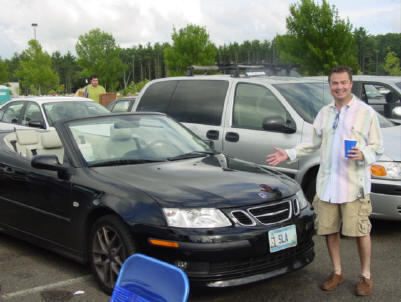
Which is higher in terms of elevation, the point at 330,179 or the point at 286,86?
the point at 286,86

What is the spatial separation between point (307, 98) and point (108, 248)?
364 cm

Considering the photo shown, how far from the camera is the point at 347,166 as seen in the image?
4.11m

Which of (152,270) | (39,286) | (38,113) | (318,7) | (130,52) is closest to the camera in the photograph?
(152,270)

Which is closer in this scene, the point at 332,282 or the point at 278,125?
the point at 332,282

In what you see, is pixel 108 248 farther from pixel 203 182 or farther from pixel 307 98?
pixel 307 98

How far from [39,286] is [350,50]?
2592cm

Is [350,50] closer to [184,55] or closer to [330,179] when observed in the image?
[184,55]

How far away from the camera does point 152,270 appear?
2.56 meters

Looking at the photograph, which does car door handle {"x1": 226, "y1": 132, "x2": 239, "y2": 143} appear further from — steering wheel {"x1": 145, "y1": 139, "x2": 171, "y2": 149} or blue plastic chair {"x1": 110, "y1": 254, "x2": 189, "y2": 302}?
blue plastic chair {"x1": 110, "y1": 254, "x2": 189, "y2": 302}

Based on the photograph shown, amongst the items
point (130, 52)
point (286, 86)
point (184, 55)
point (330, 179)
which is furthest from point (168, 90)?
point (130, 52)

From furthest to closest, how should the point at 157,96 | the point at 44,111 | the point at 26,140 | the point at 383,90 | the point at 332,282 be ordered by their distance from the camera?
the point at 44,111, the point at 383,90, the point at 157,96, the point at 26,140, the point at 332,282

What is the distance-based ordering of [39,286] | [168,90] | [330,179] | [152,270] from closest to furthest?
[152,270] → [330,179] → [39,286] → [168,90]

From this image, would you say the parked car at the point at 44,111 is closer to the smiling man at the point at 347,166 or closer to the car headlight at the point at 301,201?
the car headlight at the point at 301,201

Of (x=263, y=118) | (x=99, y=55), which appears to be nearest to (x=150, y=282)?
(x=263, y=118)
